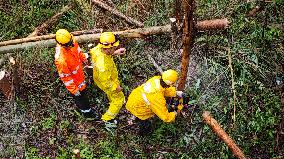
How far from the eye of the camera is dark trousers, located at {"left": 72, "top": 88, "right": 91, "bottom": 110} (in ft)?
21.9

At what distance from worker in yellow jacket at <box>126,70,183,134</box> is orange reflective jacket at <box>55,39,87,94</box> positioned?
0.97m

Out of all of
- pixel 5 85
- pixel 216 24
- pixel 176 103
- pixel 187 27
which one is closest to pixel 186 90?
pixel 176 103

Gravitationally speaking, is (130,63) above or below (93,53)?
below

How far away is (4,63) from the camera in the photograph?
748 cm

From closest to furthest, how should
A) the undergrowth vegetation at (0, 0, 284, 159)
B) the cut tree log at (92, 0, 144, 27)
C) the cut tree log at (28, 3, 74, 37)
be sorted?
the undergrowth vegetation at (0, 0, 284, 159)
the cut tree log at (92, 0, 144, 27)
the cut tree log at (28, 3, 74, 37)

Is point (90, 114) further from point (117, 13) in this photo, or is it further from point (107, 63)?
point (117, 13)

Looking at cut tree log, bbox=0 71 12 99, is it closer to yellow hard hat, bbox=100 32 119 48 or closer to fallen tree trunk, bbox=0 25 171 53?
fallen tree trunk, bbox=0 25 171 53

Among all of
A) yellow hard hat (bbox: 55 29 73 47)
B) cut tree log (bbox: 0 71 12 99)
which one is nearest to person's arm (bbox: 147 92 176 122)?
yellow hard hat (bbox: 55 29 73 47)

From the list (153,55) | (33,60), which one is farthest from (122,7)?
(33,60)

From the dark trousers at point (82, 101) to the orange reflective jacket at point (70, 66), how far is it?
124 millimetres

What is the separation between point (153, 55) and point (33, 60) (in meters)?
2.36

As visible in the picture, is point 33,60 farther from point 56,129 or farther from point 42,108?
point 56,129

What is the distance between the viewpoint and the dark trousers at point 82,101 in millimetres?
6688

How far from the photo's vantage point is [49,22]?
8.37 m
